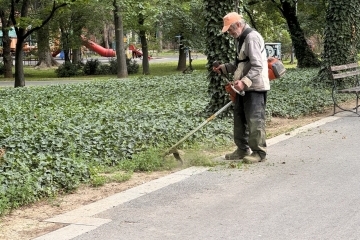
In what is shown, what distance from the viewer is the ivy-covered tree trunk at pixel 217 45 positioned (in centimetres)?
1180

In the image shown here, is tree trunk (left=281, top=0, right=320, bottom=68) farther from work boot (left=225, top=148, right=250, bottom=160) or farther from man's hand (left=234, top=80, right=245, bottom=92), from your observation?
man's hand (left=234, top=80, right=245, bottom=92)

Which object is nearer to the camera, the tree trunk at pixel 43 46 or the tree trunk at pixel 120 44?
the tree trunk at pixel 120 44

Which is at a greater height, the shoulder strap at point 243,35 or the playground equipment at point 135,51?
the shoulder strap at point 243,35

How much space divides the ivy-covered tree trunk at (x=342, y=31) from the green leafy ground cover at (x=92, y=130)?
41.0 inches

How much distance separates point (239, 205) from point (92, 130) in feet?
11.0

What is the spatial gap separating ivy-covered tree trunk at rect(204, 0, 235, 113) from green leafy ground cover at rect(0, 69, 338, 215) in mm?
453

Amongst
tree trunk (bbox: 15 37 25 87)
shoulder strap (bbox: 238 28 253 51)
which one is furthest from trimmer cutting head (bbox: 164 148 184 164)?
tree trunk (bbox: 15 37 25 87)

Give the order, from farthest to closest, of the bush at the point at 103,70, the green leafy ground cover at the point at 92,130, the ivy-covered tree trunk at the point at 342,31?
the bush at the point at 103,70, the ivy-covered tree trunk at the point at 342,31, the green leafy ground cover at the point at 92,130

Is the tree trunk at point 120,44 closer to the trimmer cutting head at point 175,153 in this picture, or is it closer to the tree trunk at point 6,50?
the tree trunk at point 6,50

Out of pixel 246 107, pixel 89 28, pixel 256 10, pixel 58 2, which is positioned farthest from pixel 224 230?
pixel 89 28

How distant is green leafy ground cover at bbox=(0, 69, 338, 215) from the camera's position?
6891mm

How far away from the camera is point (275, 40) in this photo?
46.9 meters

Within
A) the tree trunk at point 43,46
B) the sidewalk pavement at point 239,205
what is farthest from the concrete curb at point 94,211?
the tree trunk at point 43,46

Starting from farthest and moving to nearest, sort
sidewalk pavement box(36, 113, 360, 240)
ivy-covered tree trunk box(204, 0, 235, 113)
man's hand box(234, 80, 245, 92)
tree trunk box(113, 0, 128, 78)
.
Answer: tree trunk box(113, 0, 128, 78)
ivy-covered tree trunk box(204, 0, 235, 113)
man's hand box(234, 80, 245, 92)
sidewalk pavement box(36, 113, 360, 240)
